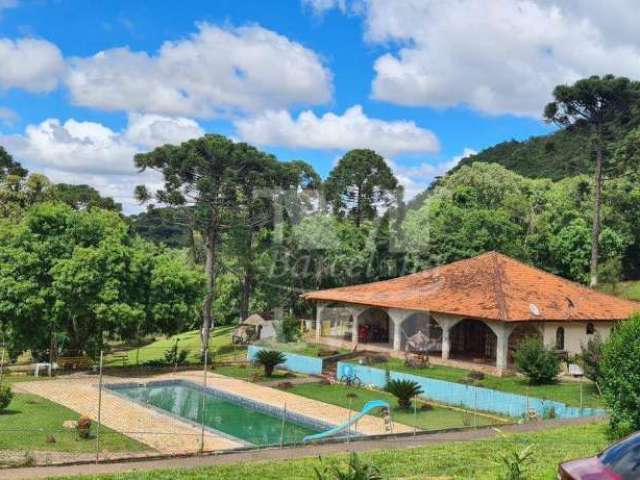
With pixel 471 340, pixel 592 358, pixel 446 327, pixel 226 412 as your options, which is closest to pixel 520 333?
pixel 446 327

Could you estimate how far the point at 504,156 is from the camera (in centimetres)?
7981

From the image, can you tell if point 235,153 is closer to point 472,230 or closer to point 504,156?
point 472,230

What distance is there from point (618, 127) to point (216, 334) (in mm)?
27859

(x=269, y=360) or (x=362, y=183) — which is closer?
(x=269, y=360)

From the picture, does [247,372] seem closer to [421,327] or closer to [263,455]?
[421,327]

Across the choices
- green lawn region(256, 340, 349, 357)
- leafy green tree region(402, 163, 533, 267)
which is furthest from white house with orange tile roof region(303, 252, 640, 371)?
leafy green tree region(402, 163, 533, 267)

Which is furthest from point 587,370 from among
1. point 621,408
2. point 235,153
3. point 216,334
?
point 216,334

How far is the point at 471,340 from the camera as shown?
3281 cm

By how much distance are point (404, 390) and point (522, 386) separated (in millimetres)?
5267

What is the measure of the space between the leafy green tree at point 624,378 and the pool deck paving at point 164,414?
6315 millimetres

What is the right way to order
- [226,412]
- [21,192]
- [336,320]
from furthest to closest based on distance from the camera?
[21,192] → [336,320] → [226,412]

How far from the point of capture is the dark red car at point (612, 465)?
20.3 feet

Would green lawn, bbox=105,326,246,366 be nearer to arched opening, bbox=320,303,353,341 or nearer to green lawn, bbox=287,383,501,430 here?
arched opening, bbox=320,303,353,341

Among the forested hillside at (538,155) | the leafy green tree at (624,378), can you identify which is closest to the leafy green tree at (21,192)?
the leafy green tree at (624,378)
